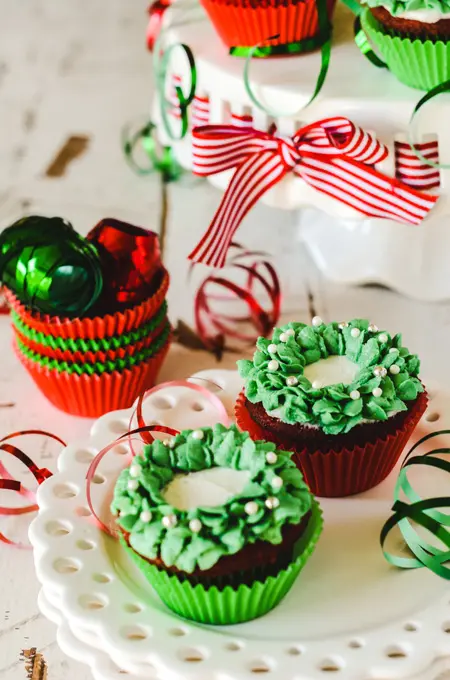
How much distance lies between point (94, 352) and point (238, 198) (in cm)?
25

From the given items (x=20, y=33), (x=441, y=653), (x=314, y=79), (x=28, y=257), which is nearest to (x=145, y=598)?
(x=441, y=653)

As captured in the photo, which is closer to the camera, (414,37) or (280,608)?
(280,608)

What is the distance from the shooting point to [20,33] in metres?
2.08

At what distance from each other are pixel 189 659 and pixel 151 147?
1.01 metres

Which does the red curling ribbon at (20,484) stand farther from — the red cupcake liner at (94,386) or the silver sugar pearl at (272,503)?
the silver sugar pearl at (272,503)

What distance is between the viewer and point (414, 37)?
3.26 feet

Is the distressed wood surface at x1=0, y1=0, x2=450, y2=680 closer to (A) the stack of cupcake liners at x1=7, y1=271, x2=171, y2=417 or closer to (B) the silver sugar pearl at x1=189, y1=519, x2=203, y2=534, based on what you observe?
(A) the stack of cupcake liners at x1=7, y1=271, x2=171, y2=417

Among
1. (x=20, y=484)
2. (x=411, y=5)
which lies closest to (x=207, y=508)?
(x=20, y=484)

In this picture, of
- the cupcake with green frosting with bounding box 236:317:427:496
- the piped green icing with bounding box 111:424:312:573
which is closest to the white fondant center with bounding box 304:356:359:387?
the cupcake with green frosting with bounding box 236:317:427:496

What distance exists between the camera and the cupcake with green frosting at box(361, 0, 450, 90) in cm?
97

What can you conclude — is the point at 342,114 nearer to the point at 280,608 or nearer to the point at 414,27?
the point at 414,27

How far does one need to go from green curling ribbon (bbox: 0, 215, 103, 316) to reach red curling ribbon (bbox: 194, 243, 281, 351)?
0.86 feet

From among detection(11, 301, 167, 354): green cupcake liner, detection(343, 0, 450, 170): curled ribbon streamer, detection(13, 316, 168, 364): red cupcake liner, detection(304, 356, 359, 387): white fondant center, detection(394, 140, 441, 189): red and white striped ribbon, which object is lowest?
detection(13, 316, 168, 364): red cupcake liner

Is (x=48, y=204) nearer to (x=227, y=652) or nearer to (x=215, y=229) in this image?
(x=215, y=229)
